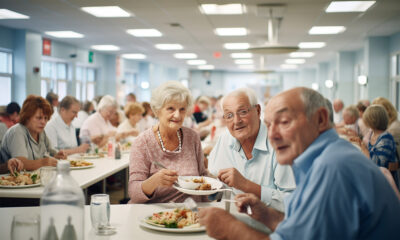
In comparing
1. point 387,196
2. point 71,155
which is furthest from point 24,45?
point 387,196

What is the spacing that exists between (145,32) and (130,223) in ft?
28.1

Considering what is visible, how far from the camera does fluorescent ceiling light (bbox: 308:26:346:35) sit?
363 inches

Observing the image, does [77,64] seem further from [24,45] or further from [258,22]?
[258,22]

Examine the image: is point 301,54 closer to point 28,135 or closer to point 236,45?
point 236,45

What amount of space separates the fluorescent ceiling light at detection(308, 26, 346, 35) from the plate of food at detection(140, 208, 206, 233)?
326 inches

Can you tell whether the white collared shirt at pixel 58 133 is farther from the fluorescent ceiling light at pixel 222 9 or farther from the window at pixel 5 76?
the window at pixel 5 76

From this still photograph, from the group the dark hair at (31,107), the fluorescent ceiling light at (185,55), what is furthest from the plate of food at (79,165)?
the fluorescent ceiling light at (185,55)

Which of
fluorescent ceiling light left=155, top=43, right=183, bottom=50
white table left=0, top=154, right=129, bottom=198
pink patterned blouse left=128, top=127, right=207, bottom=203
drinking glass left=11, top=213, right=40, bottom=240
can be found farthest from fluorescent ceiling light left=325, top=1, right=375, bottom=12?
drinking glass left=11, top=213, right=40, bottom=240

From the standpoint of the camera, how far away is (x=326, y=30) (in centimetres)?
958

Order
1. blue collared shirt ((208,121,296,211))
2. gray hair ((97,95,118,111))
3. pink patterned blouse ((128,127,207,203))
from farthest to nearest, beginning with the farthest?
1. gray hair ((97,95,118,111))
2. pink patterned blouse ((128,127,207,203))
3. blue collared shirt ((208,121,296,211))

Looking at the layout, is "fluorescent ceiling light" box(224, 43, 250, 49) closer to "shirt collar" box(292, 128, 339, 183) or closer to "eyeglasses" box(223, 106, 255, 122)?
"eyeglasses" box(223, 106, 255, 122)

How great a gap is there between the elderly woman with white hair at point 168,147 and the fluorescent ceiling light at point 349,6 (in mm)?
5297

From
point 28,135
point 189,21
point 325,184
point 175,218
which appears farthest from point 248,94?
point 189,21

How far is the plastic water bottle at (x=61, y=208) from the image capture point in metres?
1.30
